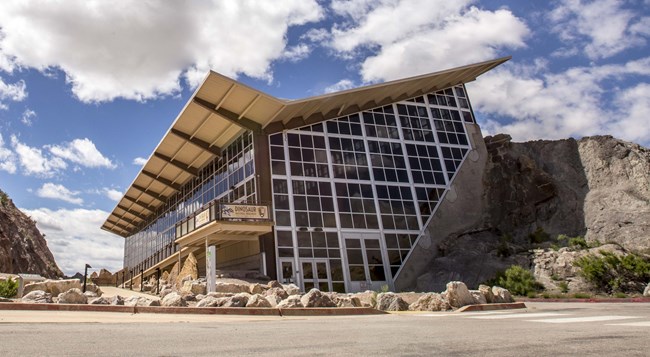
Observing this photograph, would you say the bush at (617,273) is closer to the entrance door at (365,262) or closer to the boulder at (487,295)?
the boulder at (487,295)

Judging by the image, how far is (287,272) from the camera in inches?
1035

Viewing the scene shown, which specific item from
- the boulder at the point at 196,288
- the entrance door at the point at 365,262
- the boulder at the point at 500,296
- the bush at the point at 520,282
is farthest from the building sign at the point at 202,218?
the bush at the point at 520,282

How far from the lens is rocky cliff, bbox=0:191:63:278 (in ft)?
176

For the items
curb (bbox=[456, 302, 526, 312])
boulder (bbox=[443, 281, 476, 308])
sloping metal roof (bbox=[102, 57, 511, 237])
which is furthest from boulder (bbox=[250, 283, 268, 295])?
sloping metal roof (bbox=[102, 57, 511, 237])

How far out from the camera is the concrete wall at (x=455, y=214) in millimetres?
29984

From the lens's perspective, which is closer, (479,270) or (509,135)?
(479,270)

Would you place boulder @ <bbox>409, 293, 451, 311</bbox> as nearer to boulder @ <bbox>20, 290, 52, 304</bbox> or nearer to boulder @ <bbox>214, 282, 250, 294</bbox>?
boulder @ <bbox>214, 282, 250, 294</bbox>

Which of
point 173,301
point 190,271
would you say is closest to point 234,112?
point 190,271

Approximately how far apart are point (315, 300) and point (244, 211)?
43.7 feet

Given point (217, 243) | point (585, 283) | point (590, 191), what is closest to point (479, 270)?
point (585, 283)

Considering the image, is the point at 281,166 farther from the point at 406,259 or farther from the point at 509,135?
the point at 509,135

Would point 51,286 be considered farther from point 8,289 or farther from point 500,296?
point 500,296

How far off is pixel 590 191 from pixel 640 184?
309cm

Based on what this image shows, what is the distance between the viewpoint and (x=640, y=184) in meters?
30.9
